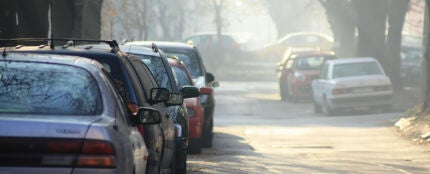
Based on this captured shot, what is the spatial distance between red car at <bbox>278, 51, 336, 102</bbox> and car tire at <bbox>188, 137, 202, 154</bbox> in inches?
679

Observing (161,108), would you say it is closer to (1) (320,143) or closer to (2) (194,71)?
(2) (194,71)

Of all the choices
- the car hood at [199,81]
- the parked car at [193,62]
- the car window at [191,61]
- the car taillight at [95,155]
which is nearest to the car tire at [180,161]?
the car taillight at [95,155]

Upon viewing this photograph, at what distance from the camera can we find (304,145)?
19.0 m

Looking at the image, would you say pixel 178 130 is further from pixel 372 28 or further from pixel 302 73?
pixel 372 28

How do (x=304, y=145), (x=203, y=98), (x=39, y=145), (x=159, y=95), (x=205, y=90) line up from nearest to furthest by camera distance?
1. (x=39, y=145)
2. (x=159, y=95)
3. (x=205, y=90)
4. (x=203, y=98)
5. (x=304, y=145)

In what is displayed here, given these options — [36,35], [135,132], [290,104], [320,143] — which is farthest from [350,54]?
[135,132]

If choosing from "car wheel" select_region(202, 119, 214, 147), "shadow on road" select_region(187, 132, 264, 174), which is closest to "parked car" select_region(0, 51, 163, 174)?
"shadow on road" select_region(187, 132, 264, 174)

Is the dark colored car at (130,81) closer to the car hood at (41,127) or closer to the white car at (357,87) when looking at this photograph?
the car hood at (41,127)

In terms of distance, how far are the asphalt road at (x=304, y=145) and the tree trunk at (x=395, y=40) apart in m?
3.56

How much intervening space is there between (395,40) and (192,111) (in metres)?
19.6

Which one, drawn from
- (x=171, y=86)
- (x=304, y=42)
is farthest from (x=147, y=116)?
(x=304, y=42)

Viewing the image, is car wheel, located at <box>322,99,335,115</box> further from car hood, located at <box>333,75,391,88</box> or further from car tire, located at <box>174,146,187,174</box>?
car tire, located at <box>174,146,187,174</box>

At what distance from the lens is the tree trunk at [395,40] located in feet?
111

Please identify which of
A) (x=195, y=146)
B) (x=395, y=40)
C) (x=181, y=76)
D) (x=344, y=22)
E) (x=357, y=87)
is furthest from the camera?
(x=344, y=22)
